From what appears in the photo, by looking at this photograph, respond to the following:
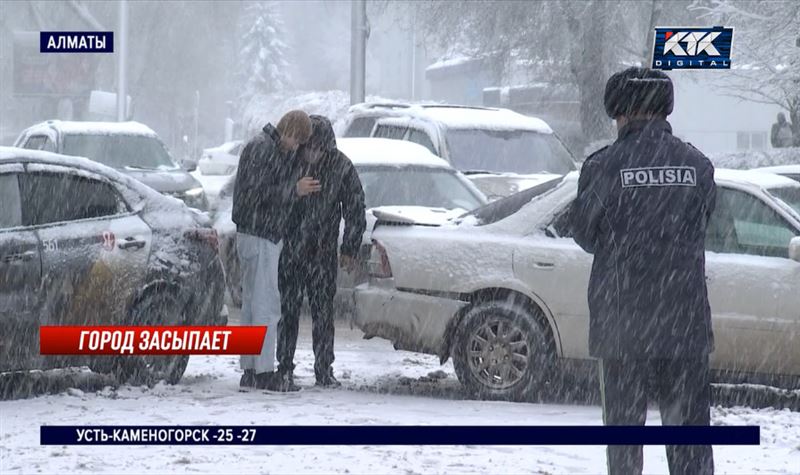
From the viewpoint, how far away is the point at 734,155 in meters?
29.0

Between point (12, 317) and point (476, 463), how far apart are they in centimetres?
322

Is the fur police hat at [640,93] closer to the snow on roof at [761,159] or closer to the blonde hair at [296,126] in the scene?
the blonde hair at [296,126]

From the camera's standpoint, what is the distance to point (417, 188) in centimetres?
1359

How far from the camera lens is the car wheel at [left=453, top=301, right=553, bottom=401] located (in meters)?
10.1

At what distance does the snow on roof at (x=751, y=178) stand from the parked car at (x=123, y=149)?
1009cm

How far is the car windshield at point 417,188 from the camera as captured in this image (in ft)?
43.8

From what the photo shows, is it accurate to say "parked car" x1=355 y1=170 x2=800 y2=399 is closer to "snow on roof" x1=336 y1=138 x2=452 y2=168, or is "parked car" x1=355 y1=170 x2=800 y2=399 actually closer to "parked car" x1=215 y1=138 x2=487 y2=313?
"parked car" x1=215 y1=138 x2=487 y2=313

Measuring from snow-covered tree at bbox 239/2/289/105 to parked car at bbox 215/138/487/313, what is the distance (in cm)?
9059

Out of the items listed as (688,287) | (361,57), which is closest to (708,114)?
(361,57)

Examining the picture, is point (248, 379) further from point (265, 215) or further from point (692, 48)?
point (692, 48)

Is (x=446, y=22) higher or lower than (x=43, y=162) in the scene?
higher

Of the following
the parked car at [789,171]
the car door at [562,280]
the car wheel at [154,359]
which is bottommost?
the car wheel at [154,359]

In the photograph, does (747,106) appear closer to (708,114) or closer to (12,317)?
(708,114)

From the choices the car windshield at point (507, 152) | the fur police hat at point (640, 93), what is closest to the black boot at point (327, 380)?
the fur police hat at point (640, 93)
